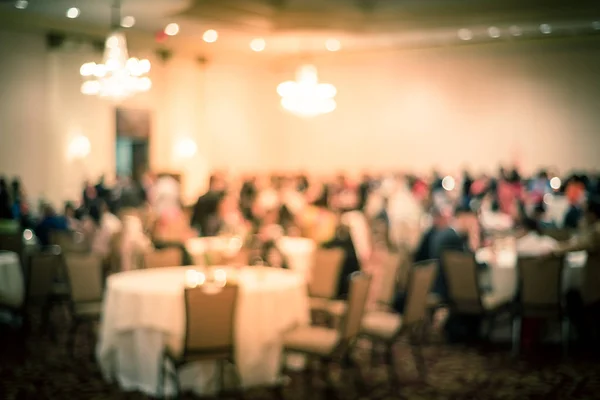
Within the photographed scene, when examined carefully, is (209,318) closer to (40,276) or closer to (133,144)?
(40,276)

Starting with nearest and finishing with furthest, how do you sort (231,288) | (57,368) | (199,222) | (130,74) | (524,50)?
1. (231,288)
2. (57,368)
3. (130,74)
4. (199,222)
5. (524,50)

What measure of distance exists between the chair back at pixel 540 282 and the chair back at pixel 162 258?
324cm

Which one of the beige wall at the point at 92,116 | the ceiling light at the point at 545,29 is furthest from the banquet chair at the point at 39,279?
the ceiling light at the point at 545,29

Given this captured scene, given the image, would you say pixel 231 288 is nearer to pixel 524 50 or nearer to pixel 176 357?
pixel 176 357

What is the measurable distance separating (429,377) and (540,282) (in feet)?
4.60

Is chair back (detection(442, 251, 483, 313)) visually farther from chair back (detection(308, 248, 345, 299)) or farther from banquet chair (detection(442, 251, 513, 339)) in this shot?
chair back (detection(308, 248, 345, 299))

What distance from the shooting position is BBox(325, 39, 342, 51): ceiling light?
17109mm

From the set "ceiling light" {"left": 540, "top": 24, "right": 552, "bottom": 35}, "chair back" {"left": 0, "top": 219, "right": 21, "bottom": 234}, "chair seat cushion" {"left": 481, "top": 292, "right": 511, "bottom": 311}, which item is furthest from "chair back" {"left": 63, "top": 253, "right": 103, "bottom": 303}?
"ceiling light" {"left": 540, "top": 24, "right": 552, "bottom": 35}

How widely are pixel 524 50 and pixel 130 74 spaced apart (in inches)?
412

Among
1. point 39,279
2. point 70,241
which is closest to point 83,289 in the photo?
point 39,279

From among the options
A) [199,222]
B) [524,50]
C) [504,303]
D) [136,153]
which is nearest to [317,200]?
[199,222]

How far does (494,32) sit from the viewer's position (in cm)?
1612

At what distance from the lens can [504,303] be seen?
306 inches

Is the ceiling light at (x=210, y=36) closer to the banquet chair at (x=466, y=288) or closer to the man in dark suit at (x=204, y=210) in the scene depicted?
the man in dark suit at (x=204, y=210)
